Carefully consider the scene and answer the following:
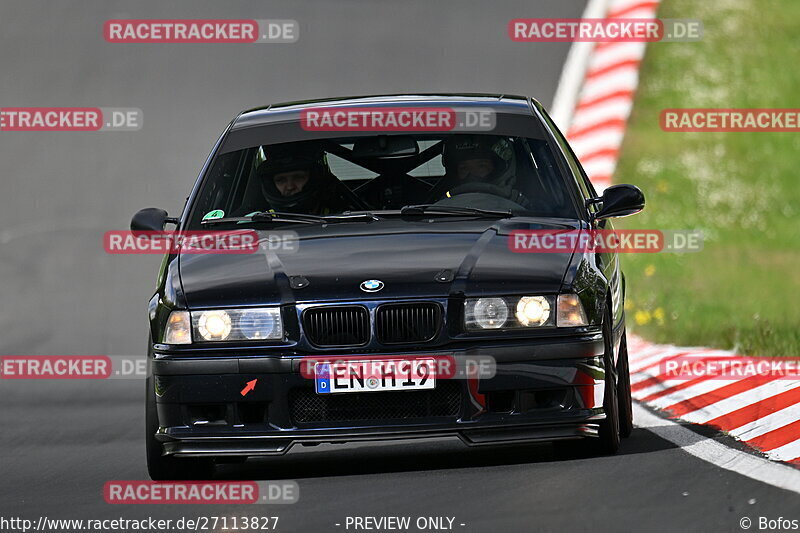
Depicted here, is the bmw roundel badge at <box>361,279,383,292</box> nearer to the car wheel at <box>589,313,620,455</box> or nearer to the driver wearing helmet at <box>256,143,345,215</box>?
the car wheel at <box>589,313,620,455</box>

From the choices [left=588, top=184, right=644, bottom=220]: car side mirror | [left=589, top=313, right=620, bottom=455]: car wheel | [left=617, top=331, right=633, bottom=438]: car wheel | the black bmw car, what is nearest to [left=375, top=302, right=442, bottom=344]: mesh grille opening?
the black bmw car

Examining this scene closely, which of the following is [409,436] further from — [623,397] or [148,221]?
[148,221]

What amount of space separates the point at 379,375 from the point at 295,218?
1.38 meters

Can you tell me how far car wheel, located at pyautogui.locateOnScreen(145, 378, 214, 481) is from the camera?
26.1ft

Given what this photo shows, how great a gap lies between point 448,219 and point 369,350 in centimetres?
116

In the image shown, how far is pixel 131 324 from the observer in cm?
1433

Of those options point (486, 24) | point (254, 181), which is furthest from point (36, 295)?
point (486, 24)

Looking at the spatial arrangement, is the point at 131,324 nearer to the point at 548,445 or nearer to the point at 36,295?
the point at 36,295

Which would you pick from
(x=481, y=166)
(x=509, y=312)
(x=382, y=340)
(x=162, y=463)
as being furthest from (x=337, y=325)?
(x=481, y=166)

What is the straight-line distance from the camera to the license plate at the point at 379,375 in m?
7.50

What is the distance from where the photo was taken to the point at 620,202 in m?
8.77

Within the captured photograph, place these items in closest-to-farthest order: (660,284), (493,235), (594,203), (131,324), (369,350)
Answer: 1. (369,350)
2. (493,235)
3. (594,203)
4. (131,324)
5. (660,284)

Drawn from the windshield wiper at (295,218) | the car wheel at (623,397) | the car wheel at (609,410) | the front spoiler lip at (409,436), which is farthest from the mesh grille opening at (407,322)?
the car wheel at (623,397)

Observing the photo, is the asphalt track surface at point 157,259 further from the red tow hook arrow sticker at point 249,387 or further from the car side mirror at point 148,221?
the car side mirror at point 148,221
